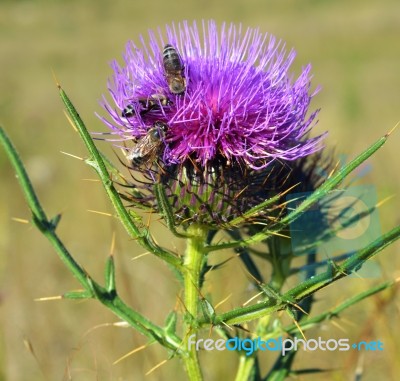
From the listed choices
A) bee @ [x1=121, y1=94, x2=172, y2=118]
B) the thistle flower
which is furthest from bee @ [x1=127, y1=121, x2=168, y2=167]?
bee @ [x1=121, y1=94, x2=172, y2=118]

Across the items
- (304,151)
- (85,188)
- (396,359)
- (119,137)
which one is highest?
(85,188)

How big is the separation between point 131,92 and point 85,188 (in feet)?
16.5

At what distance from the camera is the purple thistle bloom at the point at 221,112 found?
2.07 metres

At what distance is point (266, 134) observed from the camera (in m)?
2.12

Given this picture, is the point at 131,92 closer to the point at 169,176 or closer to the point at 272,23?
the point at 169,176

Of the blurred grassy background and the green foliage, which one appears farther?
the blurred grassy background

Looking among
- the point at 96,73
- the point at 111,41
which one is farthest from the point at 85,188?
the point at 111,41

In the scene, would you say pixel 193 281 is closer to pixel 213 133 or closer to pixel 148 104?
pixel 213 133

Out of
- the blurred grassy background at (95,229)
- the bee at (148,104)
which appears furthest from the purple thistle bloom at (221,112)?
the blurred grassy background at (95,229)

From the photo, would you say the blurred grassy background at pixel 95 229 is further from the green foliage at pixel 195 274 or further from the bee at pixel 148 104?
the bee at pixel 148 104

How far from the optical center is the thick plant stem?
2.05 meters

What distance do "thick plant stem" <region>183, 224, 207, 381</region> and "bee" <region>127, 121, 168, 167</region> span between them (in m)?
0.31

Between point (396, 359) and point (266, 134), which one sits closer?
point (266, 134)

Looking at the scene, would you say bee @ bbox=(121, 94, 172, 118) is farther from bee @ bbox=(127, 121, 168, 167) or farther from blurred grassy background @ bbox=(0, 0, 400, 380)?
blurred grassy background @ bbox=(0, 0, 400, 380)
